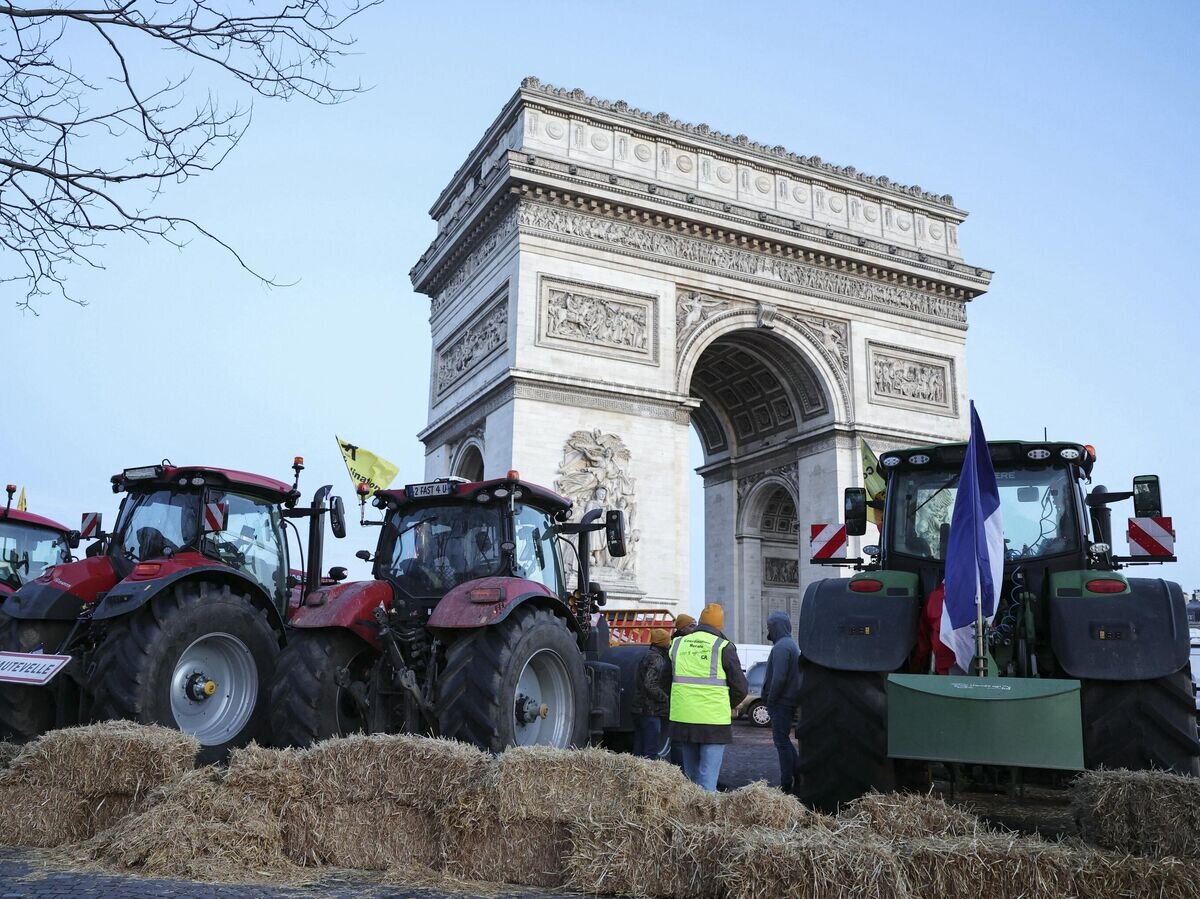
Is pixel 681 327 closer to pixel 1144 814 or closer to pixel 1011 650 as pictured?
pixel 1011 650

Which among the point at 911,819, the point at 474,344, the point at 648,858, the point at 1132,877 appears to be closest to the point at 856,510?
the point at 911,819

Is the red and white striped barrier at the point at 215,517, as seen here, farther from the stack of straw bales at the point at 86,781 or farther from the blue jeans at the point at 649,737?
the blue jeans at the point at 649,737

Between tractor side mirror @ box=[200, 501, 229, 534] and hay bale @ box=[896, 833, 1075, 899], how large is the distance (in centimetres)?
594

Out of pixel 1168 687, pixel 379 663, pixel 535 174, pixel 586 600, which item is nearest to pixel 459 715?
pixel 379 663

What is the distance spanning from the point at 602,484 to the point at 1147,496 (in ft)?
53.0

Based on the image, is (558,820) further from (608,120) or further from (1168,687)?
(608,120)

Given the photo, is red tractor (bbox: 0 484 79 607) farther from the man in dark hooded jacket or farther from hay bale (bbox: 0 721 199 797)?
the man in dark hooded jacket

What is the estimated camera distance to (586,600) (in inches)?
328

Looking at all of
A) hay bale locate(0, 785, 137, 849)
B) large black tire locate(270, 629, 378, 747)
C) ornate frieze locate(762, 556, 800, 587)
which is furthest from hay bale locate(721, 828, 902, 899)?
ornate frieze locate(762, 556, 800, 587)

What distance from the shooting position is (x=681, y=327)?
24.4 m

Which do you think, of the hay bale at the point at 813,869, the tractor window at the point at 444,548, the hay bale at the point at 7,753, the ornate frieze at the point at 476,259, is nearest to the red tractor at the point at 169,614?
the hay bale at the point at 7,753

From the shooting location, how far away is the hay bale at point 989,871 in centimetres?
362

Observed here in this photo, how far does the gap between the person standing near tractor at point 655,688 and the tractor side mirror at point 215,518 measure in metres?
3.46

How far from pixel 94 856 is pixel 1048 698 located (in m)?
4.58
